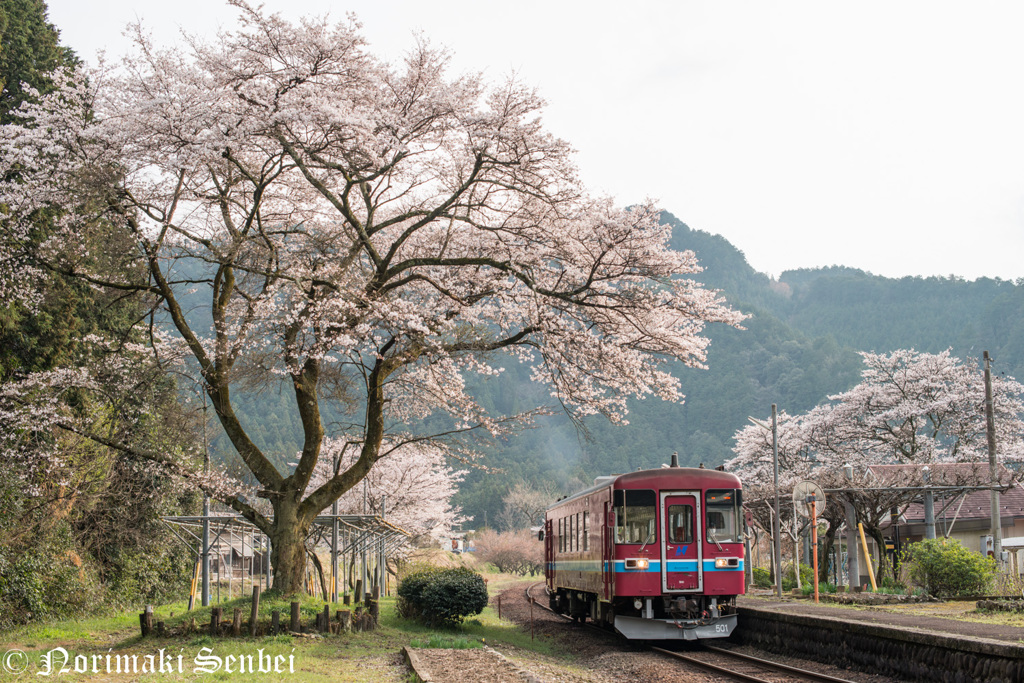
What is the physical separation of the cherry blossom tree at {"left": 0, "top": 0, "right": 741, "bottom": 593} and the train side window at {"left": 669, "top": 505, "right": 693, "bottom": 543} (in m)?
2.56

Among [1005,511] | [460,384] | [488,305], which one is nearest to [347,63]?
[488,305]

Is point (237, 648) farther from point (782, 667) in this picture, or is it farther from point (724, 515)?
point (724, 515)

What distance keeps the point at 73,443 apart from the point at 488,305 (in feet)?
33.6

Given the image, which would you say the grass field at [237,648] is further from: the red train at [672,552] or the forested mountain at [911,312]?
the forested mountain at [911,312]

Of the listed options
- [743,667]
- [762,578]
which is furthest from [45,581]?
[762,578]

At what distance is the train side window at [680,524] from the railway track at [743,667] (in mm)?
1706

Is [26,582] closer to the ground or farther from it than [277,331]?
closer to the ground

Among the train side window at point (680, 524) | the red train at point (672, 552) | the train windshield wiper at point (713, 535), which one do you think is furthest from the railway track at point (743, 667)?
the train side window at point (680, 524)

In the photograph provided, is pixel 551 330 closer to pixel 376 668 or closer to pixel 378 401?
pixel 378 401

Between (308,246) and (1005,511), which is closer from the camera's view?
(308,246)

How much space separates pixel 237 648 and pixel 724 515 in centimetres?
760

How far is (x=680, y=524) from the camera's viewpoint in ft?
43.7

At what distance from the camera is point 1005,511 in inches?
1401

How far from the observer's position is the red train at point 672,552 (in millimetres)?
13102
